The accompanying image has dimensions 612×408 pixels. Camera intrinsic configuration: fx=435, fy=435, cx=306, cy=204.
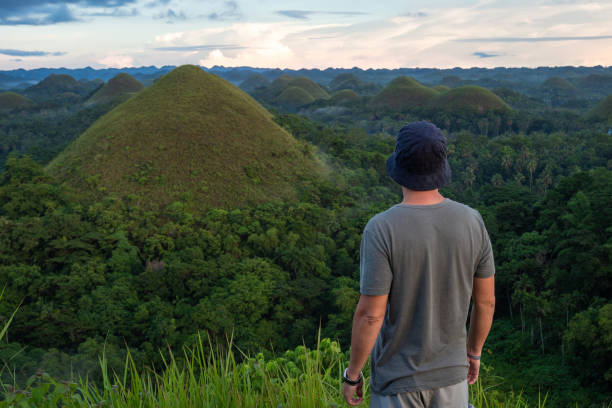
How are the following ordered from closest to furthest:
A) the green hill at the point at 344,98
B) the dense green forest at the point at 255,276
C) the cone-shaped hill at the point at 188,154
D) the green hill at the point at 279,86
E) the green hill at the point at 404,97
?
the dense green forest at the point at 255,276
the cone-shaped hill at the point at 188,154
the green hill at the point at 404,97
the green hill at the point at 344,98
the green hill at the point at 279,86

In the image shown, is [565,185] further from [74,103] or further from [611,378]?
[74,103]

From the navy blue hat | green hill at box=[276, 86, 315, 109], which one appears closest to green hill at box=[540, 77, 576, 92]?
green hill at box=[276, 86, 315, 109]

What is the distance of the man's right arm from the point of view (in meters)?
1.84

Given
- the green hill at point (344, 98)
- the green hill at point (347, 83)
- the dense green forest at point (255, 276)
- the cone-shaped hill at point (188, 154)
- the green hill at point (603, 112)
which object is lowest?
the dense green forest at point (255, 276)

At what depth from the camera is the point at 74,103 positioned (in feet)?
266

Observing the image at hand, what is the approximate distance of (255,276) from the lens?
16609 millimetres

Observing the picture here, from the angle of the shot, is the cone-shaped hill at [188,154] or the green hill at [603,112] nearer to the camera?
the cone-shaped hill at [188,154]

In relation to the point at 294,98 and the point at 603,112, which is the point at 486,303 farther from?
the point at 294,98

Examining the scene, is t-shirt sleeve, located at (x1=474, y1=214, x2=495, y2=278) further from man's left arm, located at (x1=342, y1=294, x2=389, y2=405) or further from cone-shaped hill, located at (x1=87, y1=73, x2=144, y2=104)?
cone-shaped hill, located at (x1=87, y1=73, x2=144, y2=104)

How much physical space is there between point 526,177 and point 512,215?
50.9 ft

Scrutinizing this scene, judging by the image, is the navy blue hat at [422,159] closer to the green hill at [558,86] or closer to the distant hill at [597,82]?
the green hill at [558,86]

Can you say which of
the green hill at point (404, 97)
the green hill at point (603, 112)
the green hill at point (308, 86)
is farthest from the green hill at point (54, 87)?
the green hill at point (603, 112)

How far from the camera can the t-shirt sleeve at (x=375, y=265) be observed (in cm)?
160

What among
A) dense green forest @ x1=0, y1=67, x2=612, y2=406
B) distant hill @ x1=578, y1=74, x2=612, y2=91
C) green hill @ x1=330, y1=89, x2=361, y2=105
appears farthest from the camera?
distant hill @ x1=578, y1=74, x2=612, y2=91
